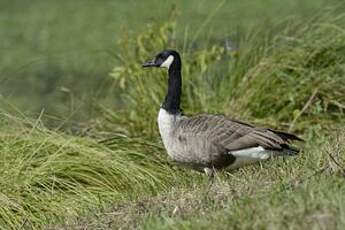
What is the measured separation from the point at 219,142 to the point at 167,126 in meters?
0.55

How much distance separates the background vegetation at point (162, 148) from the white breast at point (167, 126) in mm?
280

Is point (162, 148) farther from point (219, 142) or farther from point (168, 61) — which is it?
point (219, 142)

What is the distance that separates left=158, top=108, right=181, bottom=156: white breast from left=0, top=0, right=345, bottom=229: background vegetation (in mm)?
280

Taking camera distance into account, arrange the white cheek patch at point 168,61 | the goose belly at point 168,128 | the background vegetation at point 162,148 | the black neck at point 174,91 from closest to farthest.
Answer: the background vegetation at point 162,148
the goose belly at point 168,128
the black neck at point 174,91
the white cheek patch at point 168,61

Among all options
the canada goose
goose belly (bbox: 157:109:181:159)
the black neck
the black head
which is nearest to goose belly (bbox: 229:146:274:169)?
the canada goose

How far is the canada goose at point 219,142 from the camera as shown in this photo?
7.34 meters

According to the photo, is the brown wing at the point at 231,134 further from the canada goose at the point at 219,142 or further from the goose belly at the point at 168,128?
the goose belly at the point at 168,128

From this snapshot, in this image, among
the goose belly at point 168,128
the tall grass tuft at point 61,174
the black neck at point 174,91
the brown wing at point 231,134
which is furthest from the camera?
the black neck at point 174,91

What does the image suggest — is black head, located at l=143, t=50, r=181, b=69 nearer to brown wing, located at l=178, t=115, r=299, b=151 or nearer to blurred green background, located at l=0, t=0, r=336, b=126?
brown wing, located at l=178, t=115, r=299, b=151

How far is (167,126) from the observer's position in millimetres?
7875

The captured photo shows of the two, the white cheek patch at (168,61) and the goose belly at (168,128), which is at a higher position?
the white cheek patch at (168,61)

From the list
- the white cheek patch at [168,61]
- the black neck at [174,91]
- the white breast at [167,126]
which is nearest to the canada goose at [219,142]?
the white breast at [167,126]

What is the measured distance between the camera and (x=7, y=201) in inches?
277

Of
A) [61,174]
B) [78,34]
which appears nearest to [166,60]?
[61,174]
